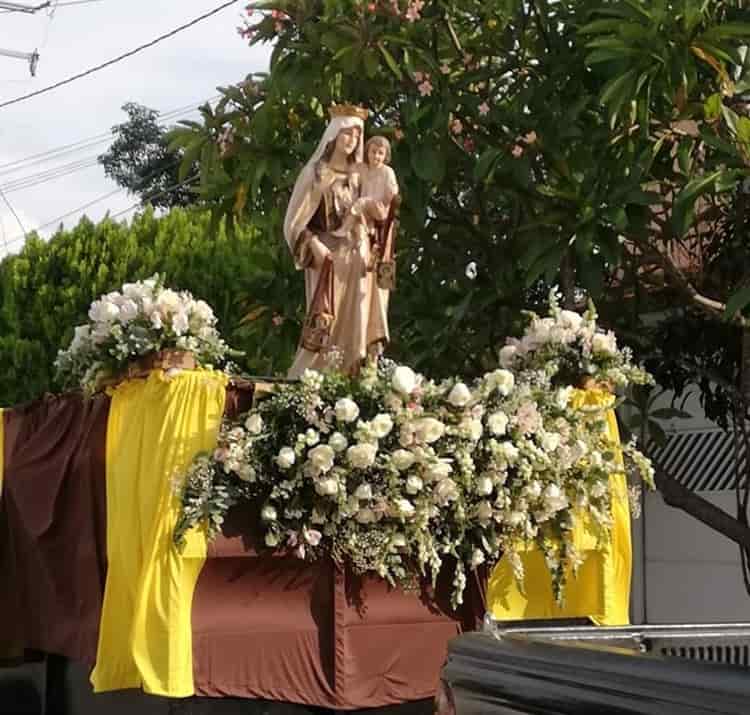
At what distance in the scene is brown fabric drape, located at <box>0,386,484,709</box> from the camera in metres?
5.27

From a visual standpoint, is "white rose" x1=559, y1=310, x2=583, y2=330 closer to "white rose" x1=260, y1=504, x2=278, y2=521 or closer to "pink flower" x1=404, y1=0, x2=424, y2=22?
"white rose" x1=260, y1=504, x2=278, y2=521

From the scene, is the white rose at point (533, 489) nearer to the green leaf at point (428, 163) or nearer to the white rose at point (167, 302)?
the white rose at point (167, 302)

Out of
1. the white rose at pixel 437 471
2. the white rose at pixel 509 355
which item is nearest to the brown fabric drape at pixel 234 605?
the white rose at pixel 437 471

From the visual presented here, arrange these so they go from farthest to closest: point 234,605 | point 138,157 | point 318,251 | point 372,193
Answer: point 138,157 < point 372,193 < point 318,251 < point 234,605

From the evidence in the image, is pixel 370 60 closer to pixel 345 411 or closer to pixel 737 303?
pixel 737 303

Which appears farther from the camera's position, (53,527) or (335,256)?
(335,256)

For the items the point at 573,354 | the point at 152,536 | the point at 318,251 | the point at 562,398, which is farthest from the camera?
the point at 318,251

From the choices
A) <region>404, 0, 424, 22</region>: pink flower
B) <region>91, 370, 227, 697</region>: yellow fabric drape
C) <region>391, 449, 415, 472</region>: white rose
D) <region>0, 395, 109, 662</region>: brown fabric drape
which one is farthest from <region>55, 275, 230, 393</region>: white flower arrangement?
<region>404, 0, 424, 22</region>: pink flower

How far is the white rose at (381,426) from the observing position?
17.2 feet

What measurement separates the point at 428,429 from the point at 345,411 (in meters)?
0.36

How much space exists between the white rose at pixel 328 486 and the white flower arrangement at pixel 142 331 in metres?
0.77

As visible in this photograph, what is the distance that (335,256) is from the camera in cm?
643

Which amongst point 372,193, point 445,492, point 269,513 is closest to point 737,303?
point 372,193

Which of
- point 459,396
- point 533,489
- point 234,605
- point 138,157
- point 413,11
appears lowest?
point 234,605
